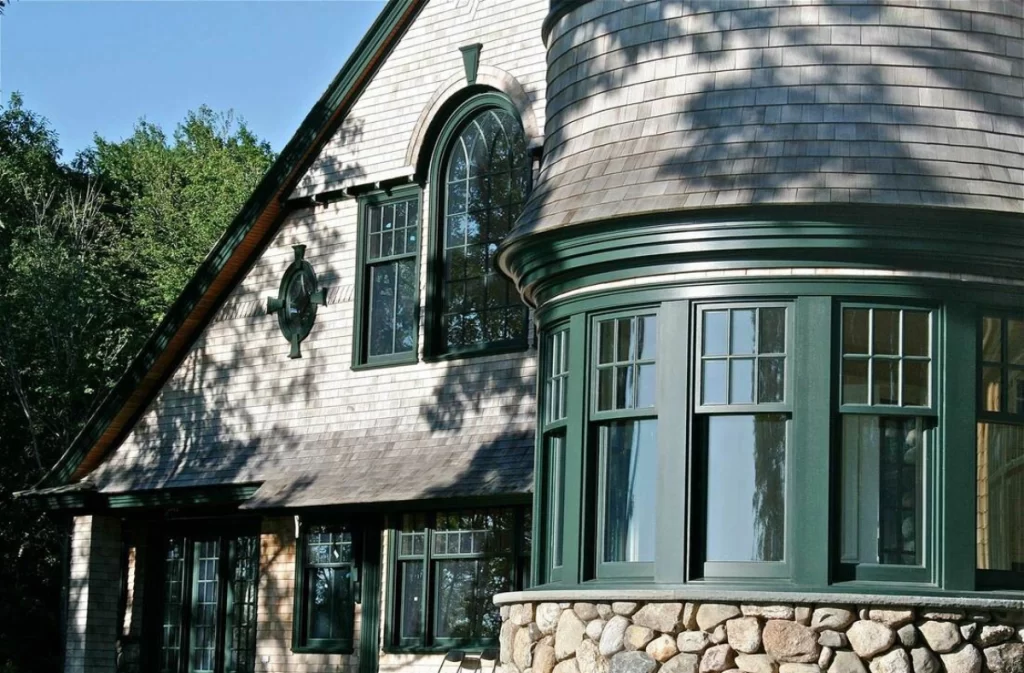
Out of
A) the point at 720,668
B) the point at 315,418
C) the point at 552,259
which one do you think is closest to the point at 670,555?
the point at 720,668

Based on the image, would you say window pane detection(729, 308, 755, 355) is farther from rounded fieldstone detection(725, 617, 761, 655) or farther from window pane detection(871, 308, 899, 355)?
rounded fieldstone detection(725, 617, 761, 655)

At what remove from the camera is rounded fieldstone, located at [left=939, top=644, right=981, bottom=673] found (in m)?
9.03

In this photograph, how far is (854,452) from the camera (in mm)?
9547

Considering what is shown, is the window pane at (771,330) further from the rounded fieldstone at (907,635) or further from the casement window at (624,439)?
the rounded fieldstone at (907,635)

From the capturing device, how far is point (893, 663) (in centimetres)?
899

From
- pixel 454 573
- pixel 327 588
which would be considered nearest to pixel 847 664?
pixel 454 573

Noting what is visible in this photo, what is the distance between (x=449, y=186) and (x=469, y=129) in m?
0.55

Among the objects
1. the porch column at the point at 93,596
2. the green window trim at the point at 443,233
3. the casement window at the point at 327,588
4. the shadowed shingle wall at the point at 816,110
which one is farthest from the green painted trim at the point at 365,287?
the shadowed shingle wall at the point at 816,110

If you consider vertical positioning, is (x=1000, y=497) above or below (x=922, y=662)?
above

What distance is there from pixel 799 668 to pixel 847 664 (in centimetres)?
26

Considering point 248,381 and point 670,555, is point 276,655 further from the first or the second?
point 670,555

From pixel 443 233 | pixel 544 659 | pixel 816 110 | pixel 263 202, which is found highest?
pixel 263 202

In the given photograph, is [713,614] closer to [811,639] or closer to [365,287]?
[811,639]

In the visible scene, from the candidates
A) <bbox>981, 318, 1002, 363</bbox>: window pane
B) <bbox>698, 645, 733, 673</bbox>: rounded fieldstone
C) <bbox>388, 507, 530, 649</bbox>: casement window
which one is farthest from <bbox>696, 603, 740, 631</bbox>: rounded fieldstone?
<bbox>388, 507, 530, 649</bbox>: casement window
